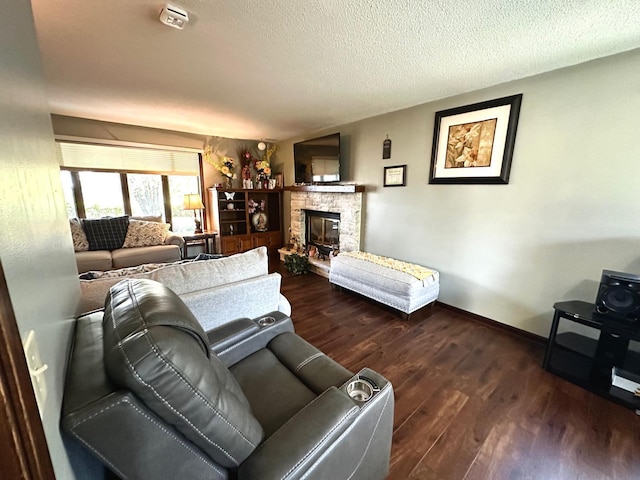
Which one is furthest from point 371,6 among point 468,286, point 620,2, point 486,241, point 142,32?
point 468,286

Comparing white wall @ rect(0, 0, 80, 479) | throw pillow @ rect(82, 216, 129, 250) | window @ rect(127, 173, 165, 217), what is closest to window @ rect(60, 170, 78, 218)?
throw pillow @ rect(82, 216, 129, 250)

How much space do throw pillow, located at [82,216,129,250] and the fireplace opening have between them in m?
2.93

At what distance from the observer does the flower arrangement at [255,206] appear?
5043 millimetres

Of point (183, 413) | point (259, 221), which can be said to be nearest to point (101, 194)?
point (259, 221)

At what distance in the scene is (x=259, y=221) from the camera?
5234mm

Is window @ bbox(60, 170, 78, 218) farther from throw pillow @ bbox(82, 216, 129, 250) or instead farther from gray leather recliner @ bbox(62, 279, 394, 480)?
gray leather recliner @ bbox(62, 279, 394, 480)

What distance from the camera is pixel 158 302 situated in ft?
2.62

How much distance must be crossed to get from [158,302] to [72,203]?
4.36 metres

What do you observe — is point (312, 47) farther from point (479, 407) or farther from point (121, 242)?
point (121, 242)

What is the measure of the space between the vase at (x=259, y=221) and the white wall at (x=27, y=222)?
445 cm

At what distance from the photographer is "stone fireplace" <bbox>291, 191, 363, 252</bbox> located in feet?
12.4

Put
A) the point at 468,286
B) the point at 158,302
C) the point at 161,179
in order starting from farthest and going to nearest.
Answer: the point at 161,179 < the point at 468,286 < the point at 158,302

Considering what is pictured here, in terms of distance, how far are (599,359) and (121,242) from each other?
17.6 ft

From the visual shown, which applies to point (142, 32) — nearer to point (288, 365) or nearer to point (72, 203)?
point (288, 365)
